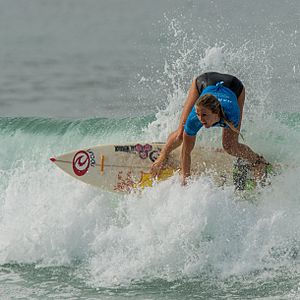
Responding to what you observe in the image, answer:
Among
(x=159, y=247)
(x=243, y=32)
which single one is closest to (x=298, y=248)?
(x=159, y=247)

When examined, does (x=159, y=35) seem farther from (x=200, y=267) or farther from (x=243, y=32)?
(x=200, y=267)

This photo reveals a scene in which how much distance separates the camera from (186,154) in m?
6.84

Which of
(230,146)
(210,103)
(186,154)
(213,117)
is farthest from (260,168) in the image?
(210,103)

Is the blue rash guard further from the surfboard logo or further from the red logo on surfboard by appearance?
the red logo on surfboard

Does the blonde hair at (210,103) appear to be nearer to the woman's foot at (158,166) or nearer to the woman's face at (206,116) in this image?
the woman's face at (206,116)

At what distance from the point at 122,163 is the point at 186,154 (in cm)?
127

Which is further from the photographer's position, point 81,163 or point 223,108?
point 81,163

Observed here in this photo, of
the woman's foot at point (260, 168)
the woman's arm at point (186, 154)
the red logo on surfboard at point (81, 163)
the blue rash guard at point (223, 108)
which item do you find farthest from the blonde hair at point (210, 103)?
the red logo on surfboard at point (81, 163)

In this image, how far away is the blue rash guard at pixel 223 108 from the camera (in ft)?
21.4

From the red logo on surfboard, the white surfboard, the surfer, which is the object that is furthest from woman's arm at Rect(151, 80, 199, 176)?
the red logo on surfboard

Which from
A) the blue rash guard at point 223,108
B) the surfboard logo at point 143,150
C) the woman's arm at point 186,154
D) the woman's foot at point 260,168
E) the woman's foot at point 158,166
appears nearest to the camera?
the blue rash guard at point 223,108

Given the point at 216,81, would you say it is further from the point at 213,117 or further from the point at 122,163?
the point at 122,163

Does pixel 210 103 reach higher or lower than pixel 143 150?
higher

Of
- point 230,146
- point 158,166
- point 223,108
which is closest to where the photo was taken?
point 223,108
